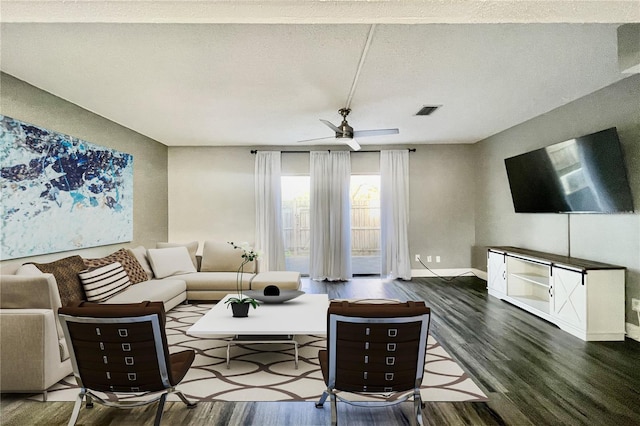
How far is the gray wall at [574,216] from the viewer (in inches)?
156

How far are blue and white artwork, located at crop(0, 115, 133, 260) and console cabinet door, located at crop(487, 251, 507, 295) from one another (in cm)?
545

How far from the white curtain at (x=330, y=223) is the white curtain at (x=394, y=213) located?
0.67m

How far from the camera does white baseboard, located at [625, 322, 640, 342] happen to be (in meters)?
3.92

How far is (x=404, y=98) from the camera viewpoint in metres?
4.66

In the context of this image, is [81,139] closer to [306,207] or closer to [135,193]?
[135,193]

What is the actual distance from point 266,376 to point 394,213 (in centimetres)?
505

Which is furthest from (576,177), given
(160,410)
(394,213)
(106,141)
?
(106,141)

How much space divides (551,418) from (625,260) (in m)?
2.38

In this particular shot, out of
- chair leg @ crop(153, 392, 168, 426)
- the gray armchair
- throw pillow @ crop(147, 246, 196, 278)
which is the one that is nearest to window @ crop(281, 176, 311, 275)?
throw pillow @ crop(147, 246, 196, 278)

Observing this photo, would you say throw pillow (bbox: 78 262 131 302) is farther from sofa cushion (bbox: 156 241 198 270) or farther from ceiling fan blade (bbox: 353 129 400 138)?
ceiling fan blade (bbox: 353 129 400 138)

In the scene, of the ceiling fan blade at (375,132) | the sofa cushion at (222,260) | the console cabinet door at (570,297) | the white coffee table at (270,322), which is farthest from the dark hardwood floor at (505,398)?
the sofa cushion at (222,260)

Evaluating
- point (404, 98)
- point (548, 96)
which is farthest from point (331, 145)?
point (548, 96)

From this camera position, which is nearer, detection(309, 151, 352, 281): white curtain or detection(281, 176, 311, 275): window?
detection(309, 151, 352, 281): white curtain

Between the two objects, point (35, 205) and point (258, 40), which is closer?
point (258, 40)
